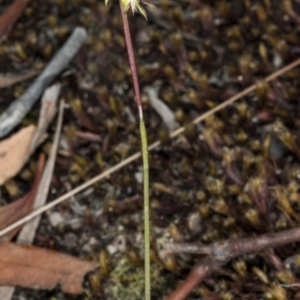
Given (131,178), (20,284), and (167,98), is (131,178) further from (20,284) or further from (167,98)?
→ (20,284)

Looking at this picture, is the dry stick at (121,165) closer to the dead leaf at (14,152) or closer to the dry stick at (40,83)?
the dead leaf at (14,152)

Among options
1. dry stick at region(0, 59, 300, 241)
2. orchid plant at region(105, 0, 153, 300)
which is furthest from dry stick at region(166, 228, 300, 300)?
dry stick at region(0, 59, 300, 241)

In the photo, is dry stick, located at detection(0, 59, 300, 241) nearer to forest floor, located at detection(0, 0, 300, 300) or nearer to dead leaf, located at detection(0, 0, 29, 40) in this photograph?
forest floor, located at detection(0, 0, 300, 300)

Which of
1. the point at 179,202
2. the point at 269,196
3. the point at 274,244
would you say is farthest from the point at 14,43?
the point at 274,244

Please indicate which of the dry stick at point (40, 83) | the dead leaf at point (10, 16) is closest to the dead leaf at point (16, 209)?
the dry stick at point (40, 83)

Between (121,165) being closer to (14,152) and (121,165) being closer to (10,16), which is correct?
(14,152)
